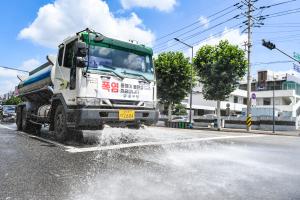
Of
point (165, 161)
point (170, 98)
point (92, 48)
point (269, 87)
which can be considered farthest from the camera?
point (269, 87)

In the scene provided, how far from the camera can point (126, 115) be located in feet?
27.9

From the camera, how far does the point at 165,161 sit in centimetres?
650

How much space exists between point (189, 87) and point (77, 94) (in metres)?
28.8

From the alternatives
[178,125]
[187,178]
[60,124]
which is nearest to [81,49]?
[60,124]

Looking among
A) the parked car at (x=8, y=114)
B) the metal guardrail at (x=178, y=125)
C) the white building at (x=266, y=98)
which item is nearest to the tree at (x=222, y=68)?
the metal guardrail at (x=178, y=125)

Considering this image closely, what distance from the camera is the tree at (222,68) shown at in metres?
30.1

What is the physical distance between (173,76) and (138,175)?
3073 cm

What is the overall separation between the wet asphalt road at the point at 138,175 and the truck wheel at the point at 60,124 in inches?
36.1

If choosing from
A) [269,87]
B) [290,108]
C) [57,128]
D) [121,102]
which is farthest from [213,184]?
[269,87]

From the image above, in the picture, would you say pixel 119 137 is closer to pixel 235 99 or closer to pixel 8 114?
pixel 8 114

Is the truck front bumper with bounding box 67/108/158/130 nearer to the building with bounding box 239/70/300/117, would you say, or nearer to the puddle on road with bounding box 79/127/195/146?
the puddle on road with bounding box 79/127/195/146

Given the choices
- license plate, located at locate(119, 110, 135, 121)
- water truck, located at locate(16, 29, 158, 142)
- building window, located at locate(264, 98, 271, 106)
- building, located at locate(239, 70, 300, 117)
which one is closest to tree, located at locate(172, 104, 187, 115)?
building, located at locate(239, 70, 300, 117)

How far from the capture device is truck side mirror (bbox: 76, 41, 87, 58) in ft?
25.6

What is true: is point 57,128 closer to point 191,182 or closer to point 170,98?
point 191,182
